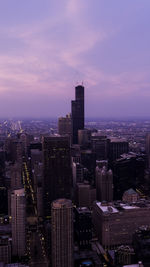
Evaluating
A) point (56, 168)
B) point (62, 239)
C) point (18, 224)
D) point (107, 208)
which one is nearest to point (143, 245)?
point (62, 239)

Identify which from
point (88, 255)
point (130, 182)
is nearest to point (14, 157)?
point (130, 182)

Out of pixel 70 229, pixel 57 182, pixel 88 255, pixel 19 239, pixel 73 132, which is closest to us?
pixel 70 229

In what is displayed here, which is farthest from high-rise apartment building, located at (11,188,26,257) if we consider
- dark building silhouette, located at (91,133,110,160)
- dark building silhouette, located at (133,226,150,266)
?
dark building silhouette, located at (91,133,110,160)

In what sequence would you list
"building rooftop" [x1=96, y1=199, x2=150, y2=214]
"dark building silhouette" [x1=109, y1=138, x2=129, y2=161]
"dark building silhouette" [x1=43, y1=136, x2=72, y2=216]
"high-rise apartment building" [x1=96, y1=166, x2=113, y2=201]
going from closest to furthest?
1. "building rooftop" [x1=96, y1=199, x2=150, y2=214]
2. "dark building silhouette" [x1=43, y1=136, x2=72, y2=216]
3. "high-rise apartment building" [x1=96, y1=166, x2=113, y2=201]
4. "dark building silhouette" [x1=109, y1=138, x2=129, y2=161]

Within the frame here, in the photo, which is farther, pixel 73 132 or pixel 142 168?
pixel 73 132

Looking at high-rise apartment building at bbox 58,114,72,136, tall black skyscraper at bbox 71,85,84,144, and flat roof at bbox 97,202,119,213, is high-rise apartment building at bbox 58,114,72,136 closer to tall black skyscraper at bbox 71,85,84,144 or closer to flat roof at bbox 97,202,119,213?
tall black skyscraper at bbox 71,85,84,144

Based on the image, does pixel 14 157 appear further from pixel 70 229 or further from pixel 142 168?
pixel 70 229

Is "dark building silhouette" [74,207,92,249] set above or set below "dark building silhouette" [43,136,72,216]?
below
